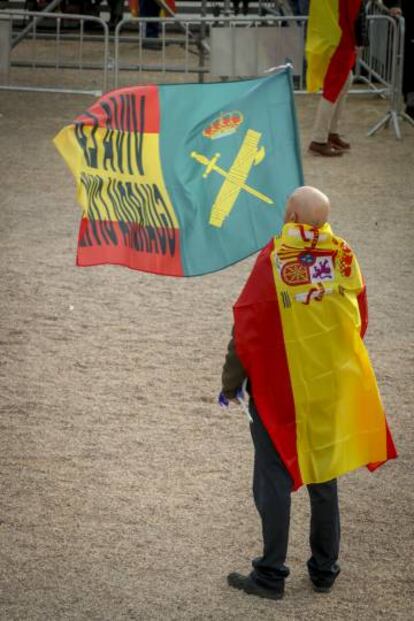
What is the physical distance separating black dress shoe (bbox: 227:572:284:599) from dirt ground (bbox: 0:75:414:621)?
0.04 meters

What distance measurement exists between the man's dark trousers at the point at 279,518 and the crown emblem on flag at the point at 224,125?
1.91 meters

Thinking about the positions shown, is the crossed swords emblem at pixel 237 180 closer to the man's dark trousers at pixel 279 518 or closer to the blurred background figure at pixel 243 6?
the man's dark trousers at pixel 279 518

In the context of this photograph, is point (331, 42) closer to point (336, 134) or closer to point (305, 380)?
point (336, 134)

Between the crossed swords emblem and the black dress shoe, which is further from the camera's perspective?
the crossed swords emblem

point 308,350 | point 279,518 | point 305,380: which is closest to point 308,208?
point 308,350

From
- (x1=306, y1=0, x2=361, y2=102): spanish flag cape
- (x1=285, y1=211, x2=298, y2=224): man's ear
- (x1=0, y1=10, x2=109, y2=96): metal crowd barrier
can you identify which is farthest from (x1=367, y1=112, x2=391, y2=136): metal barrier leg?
(x1=285, y1=211, x2=298, y2=224): man's ear

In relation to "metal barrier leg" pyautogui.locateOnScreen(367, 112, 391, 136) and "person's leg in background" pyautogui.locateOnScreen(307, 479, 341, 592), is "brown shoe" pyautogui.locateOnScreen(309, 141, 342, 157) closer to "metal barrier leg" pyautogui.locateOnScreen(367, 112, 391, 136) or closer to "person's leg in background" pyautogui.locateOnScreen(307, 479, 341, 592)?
"metal barrier leg" pyautogui.locateOnScreen(367, 112, 391, 136)

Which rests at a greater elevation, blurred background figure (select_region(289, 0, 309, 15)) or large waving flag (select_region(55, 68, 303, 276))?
large waving flag (select_region(55, 68, 303, 276))

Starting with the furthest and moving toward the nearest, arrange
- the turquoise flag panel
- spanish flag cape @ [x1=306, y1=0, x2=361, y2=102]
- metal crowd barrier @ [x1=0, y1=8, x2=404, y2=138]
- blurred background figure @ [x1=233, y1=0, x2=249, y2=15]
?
blurred background figure @ [x1=233, y1=0, x2=249, y2=15]
metal crowd barrier @ [x1=0, y1=8, x2=404, y2=138]
spanish flag cape @ [x1=306, y1=0, x2=361, y2=102]
the turquoise flag panel

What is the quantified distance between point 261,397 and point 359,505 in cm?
130

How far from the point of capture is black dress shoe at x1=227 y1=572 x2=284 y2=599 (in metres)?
5.92

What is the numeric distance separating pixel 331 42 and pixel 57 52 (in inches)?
214

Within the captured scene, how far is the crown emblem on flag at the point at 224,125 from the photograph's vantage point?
7.23 meters

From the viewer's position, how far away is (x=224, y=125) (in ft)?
23.8
